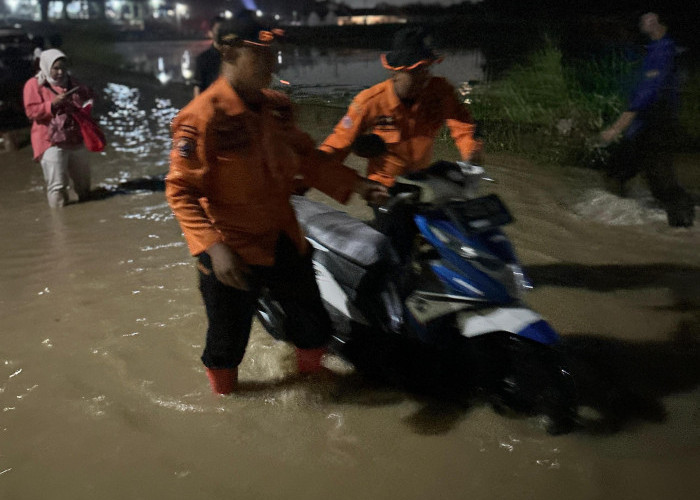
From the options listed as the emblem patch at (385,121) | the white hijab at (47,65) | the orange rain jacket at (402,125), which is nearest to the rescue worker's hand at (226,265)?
the orange rain jacket at (402,125)

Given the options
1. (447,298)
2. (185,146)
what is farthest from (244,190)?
(447,298)

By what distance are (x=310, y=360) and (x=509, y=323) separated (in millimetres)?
1226

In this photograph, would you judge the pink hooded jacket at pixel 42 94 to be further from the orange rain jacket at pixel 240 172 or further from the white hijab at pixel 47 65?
the orange rain jacket at pixel 240 172

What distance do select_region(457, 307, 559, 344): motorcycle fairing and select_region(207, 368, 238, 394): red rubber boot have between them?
4.17 ft

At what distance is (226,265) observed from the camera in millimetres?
2682

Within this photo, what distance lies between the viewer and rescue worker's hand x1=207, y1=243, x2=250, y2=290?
2688 mm

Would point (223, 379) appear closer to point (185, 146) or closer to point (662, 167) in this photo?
point (185, 146)

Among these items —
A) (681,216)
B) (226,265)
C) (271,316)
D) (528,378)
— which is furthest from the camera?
(681,216)

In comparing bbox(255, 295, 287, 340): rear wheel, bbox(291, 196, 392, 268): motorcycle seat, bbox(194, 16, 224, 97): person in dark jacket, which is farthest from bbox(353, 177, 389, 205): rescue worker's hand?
bbox(194, 16, 224, 97): person in dark jacket

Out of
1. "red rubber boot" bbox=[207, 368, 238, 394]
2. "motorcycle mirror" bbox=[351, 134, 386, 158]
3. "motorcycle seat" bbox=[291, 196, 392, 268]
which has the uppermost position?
"motorcycle mirror" bbox=[351, 134, 386, 158]

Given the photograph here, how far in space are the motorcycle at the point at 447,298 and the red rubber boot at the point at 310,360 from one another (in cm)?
21

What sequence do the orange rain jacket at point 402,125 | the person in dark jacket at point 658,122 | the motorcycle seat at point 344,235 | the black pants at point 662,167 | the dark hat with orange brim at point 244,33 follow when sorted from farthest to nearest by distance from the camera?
the black pants at point 662,167 < the person in dark jacket at point 658,122 < the orange rain jacket at point 402,125 < the motorcycle seat at point 344,235 < the dark hat with orange brim at point 244,33

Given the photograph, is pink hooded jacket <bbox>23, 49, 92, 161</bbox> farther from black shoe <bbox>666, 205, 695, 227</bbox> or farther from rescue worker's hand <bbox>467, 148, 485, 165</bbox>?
black shoe <bbox>666, 205, 695, 227</bbox>

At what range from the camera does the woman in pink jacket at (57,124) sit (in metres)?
6.70
